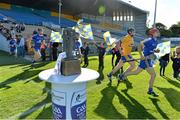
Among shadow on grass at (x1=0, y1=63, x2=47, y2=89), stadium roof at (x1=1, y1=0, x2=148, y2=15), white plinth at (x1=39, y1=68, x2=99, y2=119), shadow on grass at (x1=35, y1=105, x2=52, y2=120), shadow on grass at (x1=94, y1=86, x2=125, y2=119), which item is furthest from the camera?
stadium roof at (x1=1, y1=0, x2=148, y2=15)

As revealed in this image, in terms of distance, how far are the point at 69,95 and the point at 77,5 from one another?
4373cm

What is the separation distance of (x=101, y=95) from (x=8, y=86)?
3.11 metres

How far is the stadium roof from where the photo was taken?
4093 cm

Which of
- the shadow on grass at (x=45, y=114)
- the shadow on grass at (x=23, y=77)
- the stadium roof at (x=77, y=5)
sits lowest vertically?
the shadow on grass at (x=45, y=114)

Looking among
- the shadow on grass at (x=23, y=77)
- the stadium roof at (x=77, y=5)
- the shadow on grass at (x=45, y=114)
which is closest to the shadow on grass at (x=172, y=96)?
the shadow on grass at (x=45, y=114)

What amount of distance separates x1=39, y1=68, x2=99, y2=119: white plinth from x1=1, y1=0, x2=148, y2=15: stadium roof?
3629 cm

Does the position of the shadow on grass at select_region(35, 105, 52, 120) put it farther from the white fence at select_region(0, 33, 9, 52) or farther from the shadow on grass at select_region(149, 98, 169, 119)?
the white fence at select_region(0, 33, 9, 52)

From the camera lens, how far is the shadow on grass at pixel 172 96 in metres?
7.21

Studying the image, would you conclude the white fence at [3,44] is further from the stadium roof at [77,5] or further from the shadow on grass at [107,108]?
the stadium roof at [77,5]

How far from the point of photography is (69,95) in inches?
161

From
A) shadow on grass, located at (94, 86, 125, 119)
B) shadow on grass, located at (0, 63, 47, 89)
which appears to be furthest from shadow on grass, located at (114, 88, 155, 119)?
shadow on grass, located at (0, 63, 47, 89)

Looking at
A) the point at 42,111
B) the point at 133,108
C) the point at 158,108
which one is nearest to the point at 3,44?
the point at 42,111

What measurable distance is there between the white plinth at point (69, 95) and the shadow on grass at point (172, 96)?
3573 mm

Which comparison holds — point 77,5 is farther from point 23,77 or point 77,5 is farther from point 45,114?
point 45,114
